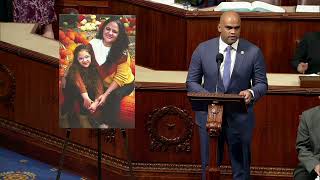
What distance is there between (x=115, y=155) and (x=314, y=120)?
1651 millimetres

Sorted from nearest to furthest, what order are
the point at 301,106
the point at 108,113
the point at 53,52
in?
the point at 108,113 < the point at 301,106 < the point at 53,52

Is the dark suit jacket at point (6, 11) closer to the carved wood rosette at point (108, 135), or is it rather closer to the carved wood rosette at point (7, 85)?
the carved wood rosette at point (7, 85)

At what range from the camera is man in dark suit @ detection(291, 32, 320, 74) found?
6453 mm

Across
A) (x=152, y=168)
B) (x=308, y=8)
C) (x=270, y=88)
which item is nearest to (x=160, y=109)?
(x=152, y=168)

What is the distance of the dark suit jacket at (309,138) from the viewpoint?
5.22 meters

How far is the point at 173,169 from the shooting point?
20.3 ft

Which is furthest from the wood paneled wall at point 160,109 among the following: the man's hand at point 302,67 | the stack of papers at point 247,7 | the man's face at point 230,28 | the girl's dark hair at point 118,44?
the man's face at point 230,28

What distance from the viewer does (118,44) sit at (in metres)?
5.15

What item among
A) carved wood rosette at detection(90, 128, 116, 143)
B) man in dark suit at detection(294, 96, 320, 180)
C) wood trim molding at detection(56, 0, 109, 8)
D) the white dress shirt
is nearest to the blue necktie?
man in dark suit at detection(294, 96, 320, 180)

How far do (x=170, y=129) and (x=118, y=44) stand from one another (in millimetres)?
1214

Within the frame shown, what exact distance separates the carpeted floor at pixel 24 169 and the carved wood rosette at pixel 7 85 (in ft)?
1.48

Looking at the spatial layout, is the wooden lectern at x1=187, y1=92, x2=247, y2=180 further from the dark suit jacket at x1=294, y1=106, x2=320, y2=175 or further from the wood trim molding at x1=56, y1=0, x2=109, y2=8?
the wood trim molding at x1=56, y1=0, x2=109, y2=8

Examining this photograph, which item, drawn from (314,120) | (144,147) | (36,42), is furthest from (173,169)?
(36,42)

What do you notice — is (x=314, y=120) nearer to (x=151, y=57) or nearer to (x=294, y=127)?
(x=294, y=127)
